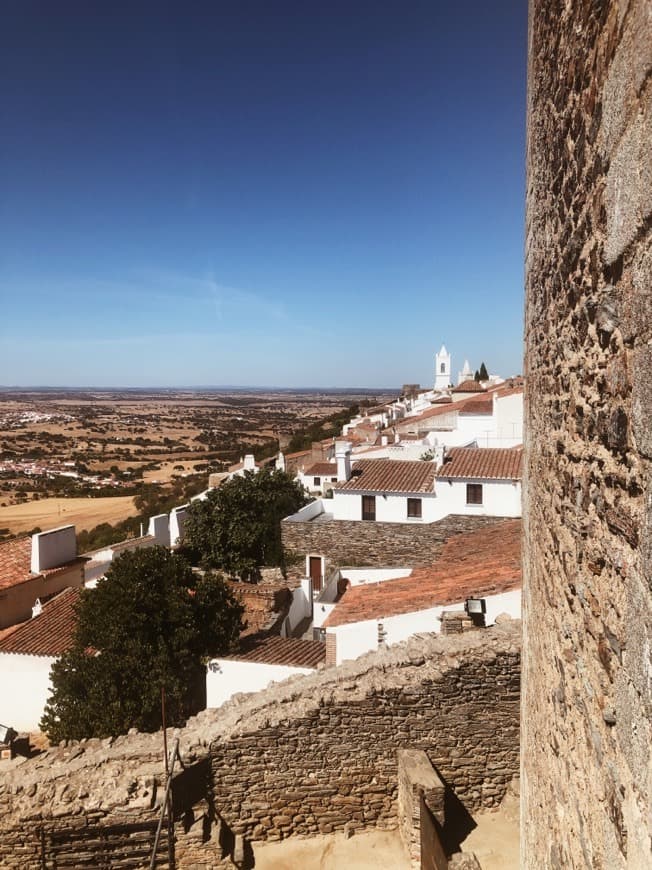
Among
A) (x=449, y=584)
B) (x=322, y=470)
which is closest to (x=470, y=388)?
(x=322, y=470)

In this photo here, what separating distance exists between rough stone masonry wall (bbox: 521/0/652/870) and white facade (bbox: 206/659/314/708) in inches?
280

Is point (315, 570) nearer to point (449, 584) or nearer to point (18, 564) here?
point (449, 584)

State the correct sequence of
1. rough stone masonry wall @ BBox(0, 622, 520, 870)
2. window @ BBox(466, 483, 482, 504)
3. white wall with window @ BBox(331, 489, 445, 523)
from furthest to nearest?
1. white wall with window @ BBox(331, 489, 445, 523)
2. window @ BBox(466, 483, 482, 504)
3. rough stone masonry wall @ BBox(0, 622, 520, 870)

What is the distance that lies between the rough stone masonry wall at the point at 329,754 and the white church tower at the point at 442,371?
6505cm

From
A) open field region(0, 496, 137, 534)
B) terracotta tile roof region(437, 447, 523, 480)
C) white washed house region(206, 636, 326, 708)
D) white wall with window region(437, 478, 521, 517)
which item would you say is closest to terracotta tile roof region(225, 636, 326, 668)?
white washed house region(206, 636, 326, 708)

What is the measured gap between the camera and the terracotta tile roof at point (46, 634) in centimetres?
1195

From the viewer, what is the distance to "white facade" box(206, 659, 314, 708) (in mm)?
9875

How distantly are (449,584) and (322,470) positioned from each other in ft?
72.1

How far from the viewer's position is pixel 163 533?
23125 mm

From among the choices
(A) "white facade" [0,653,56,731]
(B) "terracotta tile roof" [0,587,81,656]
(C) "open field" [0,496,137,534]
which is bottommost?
(C) "open field" [0,496,137,534]

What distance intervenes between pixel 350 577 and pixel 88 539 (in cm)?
2357

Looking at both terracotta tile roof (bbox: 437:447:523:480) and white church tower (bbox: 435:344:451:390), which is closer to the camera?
terracotta tile roof (bbox: 437:447:523:480)

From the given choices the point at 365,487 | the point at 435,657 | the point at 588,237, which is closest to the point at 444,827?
the point at 435,657

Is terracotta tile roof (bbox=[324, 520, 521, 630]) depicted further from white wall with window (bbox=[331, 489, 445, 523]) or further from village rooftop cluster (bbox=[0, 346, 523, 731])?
white wall with window (bbox=[331, 489, 445, 523])
